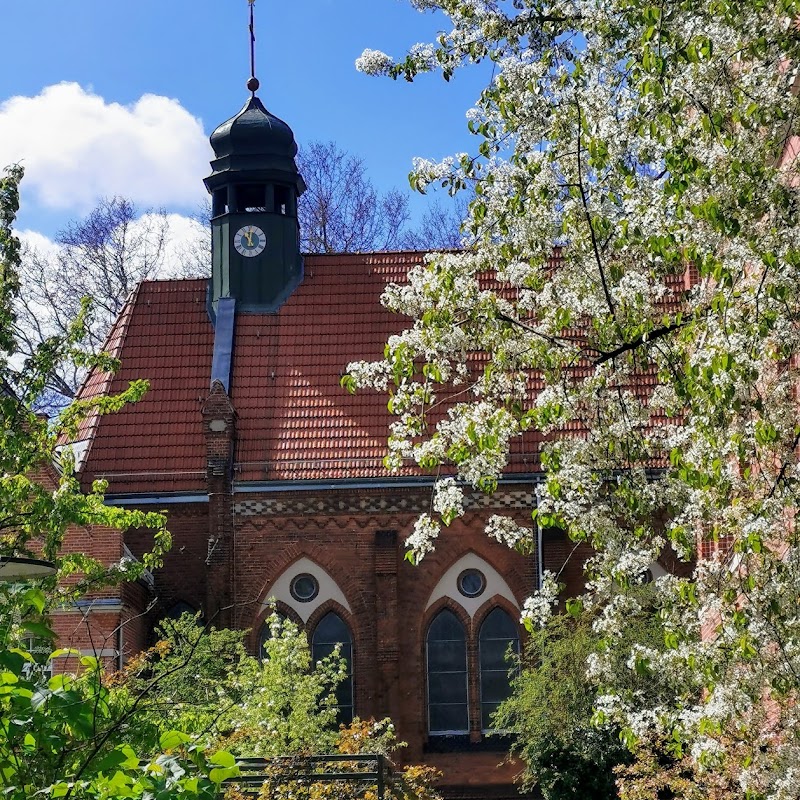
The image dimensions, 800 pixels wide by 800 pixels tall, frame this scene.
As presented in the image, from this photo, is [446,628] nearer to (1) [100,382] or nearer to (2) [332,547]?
(2) [332,547]

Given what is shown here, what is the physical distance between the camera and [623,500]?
9.52 m

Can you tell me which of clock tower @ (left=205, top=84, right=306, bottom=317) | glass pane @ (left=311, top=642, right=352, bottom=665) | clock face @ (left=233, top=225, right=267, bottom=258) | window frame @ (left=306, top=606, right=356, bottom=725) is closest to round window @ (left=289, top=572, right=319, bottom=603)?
window frame @ (left=306, top=606, right=356, bottom=725)

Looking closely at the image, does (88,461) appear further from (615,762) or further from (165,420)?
(615,762)

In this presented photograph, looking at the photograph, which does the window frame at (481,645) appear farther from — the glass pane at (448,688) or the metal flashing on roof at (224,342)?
the metal flashing on roof at (224,342)

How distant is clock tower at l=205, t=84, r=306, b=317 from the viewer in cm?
2923

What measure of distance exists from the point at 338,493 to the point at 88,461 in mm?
4777

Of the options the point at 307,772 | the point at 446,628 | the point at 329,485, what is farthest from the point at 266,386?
the point at 307,772

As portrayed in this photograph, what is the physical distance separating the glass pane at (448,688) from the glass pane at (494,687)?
34cm

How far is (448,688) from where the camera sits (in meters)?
25.8

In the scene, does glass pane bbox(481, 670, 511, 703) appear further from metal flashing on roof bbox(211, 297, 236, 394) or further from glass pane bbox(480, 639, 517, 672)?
metal flashing on roof bbox(211, 297, 236, 394)

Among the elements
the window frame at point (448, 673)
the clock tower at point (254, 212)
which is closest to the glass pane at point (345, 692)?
the window frame at point (448, 673)

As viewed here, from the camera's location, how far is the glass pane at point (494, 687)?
2570 cm

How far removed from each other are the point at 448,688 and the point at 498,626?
4.69ft

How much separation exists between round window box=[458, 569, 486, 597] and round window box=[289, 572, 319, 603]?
8.60 ft
